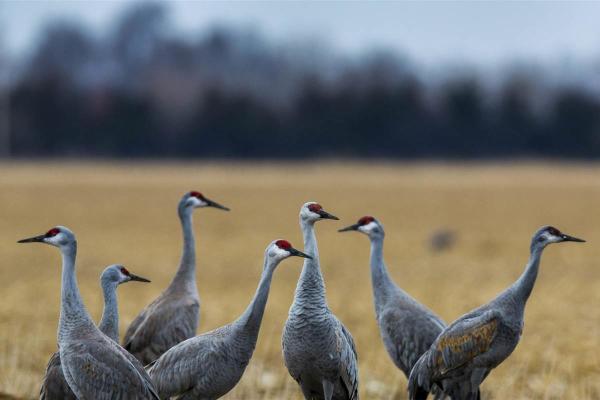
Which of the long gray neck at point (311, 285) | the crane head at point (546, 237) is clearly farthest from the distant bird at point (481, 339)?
the long gray neck at point (311, 285)

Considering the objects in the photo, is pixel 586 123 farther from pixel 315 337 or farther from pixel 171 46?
pixel 315 337

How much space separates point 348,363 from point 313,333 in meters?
→ 0.34

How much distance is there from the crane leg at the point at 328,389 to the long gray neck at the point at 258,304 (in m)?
0.57

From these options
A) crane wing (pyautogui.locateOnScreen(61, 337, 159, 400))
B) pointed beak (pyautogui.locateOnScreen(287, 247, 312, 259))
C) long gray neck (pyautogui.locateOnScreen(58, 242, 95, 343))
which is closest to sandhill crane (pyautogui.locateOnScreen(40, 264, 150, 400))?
long gray neck (pyautogui.locateOnScreen(58, 242, 95, 343))

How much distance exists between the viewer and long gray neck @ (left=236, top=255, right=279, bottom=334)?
5.90m

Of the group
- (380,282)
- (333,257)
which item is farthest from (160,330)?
(333,257)

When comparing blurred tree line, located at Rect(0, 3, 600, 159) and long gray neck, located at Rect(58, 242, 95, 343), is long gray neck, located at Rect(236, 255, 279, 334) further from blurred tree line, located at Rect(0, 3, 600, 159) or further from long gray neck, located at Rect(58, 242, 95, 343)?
blurred tree line, located at Rect(0, 3, 600, 159)

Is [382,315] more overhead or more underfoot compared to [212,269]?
more overhead

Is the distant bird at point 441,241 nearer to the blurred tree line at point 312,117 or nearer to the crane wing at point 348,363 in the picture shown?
the crane wing at point 348,363

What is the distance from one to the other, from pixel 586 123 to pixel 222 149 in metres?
19.8

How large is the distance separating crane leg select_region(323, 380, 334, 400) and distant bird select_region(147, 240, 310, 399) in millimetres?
525

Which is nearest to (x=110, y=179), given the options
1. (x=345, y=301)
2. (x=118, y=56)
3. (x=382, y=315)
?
(x=345, y=301)

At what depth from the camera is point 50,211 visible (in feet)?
89.1

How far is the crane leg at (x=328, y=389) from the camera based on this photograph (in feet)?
20.3
